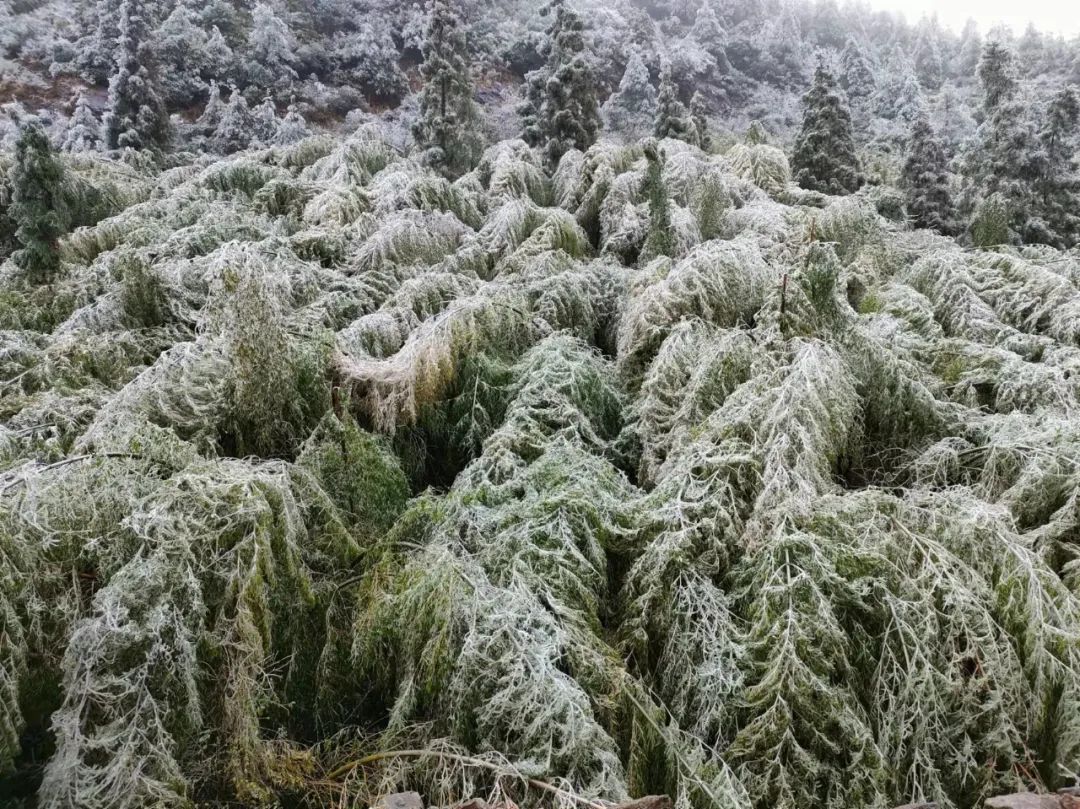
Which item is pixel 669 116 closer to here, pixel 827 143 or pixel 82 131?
pixel 827 143

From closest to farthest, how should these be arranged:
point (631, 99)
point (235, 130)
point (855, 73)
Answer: point (235, 130), point (631, 99), point (855, 73)

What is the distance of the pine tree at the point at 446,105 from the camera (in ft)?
40.6

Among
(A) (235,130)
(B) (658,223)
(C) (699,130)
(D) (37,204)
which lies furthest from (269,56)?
(B) (658,223)

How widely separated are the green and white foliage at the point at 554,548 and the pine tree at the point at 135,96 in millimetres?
14687

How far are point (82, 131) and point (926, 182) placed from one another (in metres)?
19.6


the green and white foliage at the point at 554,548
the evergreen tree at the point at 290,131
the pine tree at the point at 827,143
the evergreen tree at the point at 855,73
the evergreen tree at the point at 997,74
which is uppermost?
the evergreen tree at the point at 855,73

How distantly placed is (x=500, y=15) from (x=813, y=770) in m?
28.5

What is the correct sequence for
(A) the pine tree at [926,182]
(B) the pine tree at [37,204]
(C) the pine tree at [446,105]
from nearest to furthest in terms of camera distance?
1. (B) the pine tree at [37,204]
2. (C) the pine tree at [446,105]
3. (A) the pine tree at [926,182]

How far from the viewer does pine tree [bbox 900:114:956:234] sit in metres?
13.7

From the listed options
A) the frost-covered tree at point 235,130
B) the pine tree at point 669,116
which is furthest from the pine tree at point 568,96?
the frost-covered tree at point 235,130

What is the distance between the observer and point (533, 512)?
270 cm

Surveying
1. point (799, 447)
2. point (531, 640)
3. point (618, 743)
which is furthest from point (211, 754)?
point (799, 447)

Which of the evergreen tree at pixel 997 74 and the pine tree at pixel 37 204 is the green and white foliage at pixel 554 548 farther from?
the evergreen tree at pixel 997 74

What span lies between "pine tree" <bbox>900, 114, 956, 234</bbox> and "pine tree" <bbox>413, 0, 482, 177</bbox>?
9.20 meters
